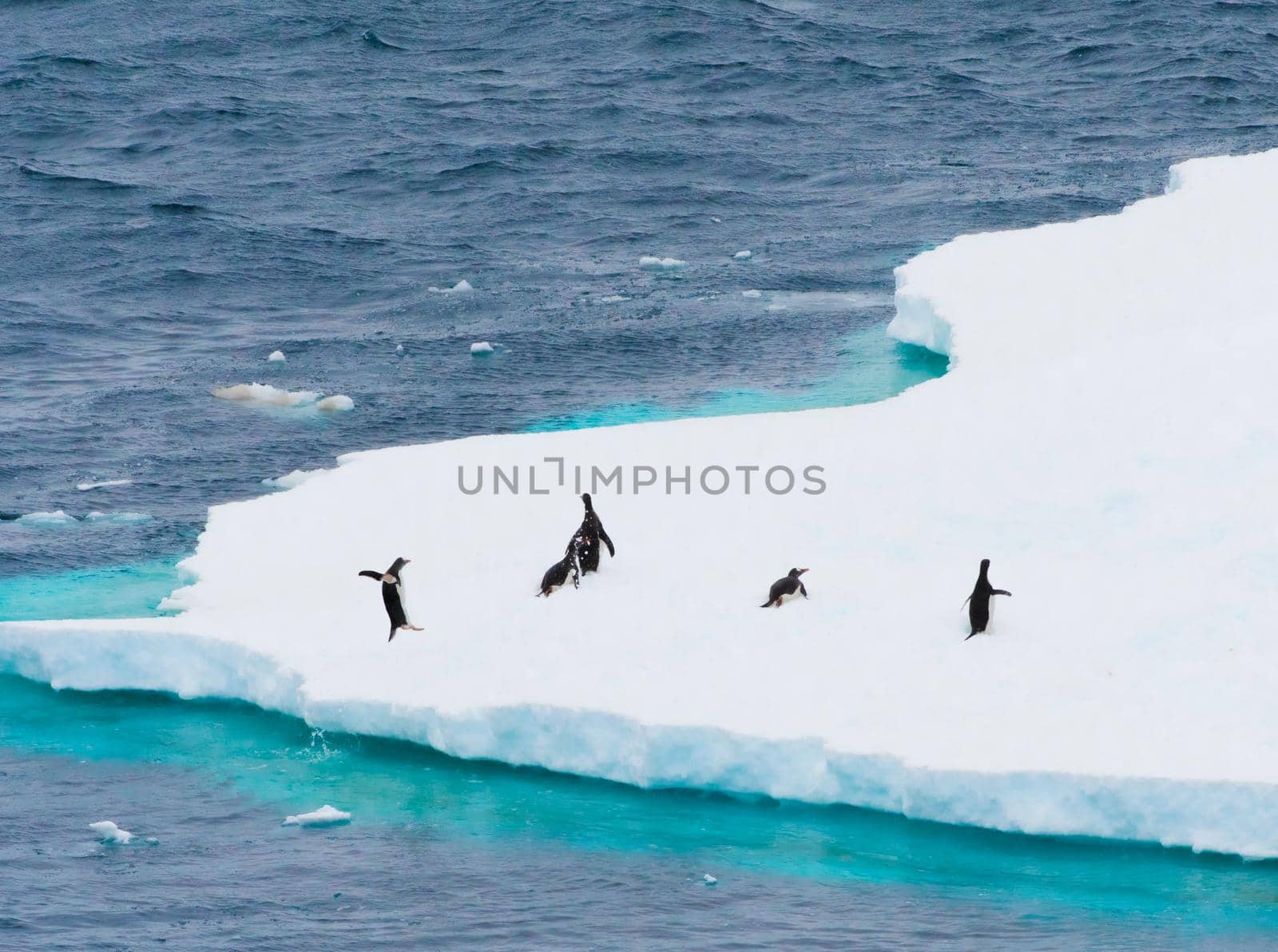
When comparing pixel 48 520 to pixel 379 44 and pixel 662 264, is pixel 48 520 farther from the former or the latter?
pixel 379 44

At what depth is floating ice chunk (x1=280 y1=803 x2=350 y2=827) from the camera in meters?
13.4

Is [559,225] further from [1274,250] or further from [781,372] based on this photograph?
[1274,250]

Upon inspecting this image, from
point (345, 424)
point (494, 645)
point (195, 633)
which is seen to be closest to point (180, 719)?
point (195, 633)

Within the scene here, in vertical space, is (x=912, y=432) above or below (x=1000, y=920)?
above

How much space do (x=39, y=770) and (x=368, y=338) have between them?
12763 millimetres

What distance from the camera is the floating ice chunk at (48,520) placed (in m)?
20.1

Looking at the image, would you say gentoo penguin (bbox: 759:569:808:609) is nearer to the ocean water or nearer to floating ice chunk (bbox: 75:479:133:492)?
the ocean water

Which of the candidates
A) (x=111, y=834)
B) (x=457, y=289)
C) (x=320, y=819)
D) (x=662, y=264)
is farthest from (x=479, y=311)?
(x=111, y=834)

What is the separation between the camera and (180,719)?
15.7 meters

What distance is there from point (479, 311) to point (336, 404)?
4919 mm

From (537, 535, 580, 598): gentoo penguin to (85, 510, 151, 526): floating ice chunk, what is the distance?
6.98 metres

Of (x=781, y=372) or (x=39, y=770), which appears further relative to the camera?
(x=781, y=372)

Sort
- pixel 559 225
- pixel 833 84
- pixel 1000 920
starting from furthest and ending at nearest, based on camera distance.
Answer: pixel 833 84
pixel 559 225
pixel 1000 920

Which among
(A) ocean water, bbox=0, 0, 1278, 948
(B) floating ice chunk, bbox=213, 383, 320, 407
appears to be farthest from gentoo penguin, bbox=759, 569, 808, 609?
(B) floating ice chunk, bbox=213, 383, 320, 407
